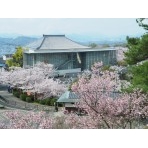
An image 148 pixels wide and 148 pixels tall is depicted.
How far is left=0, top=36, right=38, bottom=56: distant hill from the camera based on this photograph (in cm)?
440

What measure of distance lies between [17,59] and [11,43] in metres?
0.23

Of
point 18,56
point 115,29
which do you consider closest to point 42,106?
point 18,56

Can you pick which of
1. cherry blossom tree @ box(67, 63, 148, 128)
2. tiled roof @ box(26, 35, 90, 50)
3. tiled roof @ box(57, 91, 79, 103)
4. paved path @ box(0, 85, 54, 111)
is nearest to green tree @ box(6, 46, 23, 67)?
tiled roof @ box(26, 35, 90, 50)

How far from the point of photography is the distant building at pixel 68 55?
14.8 ft

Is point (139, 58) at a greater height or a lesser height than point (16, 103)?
greater

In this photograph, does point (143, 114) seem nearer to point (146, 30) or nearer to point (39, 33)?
point (146, 30)

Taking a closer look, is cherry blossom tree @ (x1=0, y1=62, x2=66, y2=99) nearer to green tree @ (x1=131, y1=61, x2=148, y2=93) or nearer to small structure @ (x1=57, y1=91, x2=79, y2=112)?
small structure @ (x1=57, y1=91, x2=79, y2=112)

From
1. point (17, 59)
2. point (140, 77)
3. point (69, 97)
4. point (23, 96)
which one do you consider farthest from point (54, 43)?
point (140, 77)

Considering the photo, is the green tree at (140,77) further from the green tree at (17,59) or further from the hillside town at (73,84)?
the green tree at (17,59)

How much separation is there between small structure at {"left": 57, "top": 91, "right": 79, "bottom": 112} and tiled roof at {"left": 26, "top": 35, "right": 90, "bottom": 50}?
55 centimetres

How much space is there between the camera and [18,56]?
454 cm

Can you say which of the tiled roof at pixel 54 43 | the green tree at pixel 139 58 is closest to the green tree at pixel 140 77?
the green tree at pixel 139 58

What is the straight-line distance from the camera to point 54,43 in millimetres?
4441

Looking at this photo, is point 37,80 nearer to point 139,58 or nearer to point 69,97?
point 69,97
